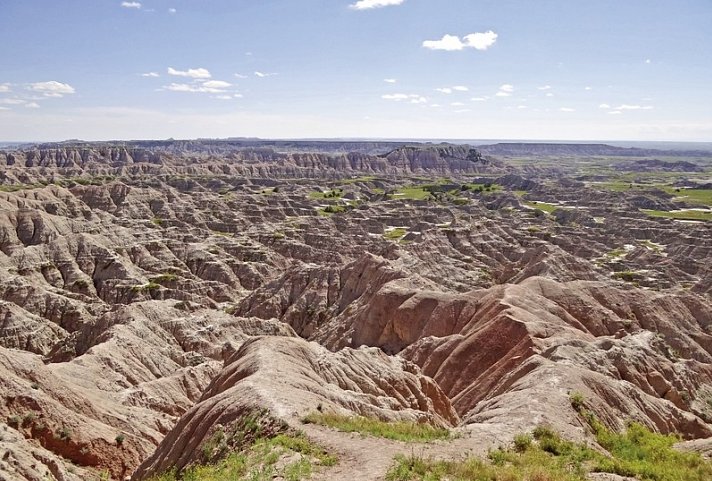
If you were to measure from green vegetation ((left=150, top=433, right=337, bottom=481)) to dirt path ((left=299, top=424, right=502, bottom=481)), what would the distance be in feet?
1.31

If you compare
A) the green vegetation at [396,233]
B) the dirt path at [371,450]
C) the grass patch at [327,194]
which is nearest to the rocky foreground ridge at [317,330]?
the dirt path at [371,450]

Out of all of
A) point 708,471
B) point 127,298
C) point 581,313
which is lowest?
point 127,298

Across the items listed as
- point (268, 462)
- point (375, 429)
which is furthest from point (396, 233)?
point (268, 462)

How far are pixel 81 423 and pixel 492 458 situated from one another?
21.5m

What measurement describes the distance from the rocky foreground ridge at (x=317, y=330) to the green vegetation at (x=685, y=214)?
82.1 feet

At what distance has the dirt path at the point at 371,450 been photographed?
16.2 m

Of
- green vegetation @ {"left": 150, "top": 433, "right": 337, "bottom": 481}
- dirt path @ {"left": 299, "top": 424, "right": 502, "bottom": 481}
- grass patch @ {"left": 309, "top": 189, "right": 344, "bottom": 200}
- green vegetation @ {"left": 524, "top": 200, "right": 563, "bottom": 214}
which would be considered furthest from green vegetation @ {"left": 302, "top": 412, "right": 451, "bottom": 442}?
grass patch @ {"left": 309, "top": 189, "right": 344, "bottom": 200}

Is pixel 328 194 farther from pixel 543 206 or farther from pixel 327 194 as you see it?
pixel 543 206

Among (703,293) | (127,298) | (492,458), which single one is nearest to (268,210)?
Result: (127,298)

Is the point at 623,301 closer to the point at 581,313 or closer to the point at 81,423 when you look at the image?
the point at 581,313

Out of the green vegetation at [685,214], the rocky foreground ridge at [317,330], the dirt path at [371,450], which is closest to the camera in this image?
the dirt path at [371,450]

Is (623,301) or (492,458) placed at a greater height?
(492,458)

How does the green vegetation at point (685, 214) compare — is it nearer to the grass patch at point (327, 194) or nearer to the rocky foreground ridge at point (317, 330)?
the rocky foreground ridge at point (317, 330)

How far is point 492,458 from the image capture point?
1766cm
